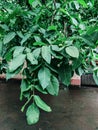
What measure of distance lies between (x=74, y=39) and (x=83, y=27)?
0.74 feet

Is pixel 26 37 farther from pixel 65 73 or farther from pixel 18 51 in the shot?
pixel 65 73

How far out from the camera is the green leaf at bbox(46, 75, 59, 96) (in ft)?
3.03

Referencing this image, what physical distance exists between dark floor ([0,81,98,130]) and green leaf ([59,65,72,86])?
3.36 ft

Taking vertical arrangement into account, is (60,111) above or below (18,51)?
below

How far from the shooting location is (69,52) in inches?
33.8

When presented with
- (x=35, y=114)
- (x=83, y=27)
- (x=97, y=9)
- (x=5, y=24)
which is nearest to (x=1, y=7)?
(x=5, y=24)

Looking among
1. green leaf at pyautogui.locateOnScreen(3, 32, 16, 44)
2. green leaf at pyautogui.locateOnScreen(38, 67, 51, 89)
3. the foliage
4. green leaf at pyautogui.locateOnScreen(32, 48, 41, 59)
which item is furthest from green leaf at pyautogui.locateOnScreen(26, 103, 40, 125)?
green leaf at pyautogui.locateOnScreen(3, 32, 16, 44)

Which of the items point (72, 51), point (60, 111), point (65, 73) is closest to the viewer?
point (72, 51)

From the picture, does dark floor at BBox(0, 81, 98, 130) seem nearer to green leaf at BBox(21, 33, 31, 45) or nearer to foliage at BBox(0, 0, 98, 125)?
foliage at BBox(0, 0, 98, 125)

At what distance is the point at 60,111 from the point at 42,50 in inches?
50.0

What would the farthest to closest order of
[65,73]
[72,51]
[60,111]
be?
[60,111] → [65,73] → [72,51]

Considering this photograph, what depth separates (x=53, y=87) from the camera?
0.93 meters

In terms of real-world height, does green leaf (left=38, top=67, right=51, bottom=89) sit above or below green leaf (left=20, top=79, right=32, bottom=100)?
above

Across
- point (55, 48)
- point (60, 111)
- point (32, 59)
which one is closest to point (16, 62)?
point (32, 59)
